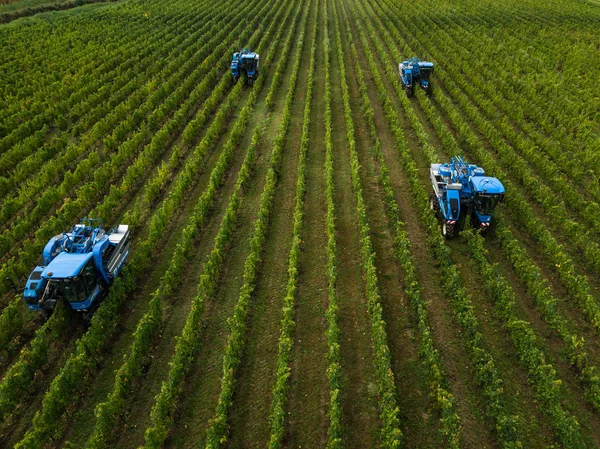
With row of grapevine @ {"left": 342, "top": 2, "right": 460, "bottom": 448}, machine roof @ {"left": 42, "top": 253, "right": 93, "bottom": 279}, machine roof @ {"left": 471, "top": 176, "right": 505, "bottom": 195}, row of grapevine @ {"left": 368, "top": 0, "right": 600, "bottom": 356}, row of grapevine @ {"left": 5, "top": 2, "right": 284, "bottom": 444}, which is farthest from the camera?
machine roof @ {"left": 471, "top": 176, "right": 505, "bottom": 195}

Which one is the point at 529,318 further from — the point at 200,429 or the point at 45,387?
the point at 45,387

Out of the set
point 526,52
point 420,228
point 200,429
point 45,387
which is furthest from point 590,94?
point 45,387

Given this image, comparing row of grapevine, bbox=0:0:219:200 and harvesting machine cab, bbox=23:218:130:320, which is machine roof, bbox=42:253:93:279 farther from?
row of grapevine, bbox=0:0:219:200

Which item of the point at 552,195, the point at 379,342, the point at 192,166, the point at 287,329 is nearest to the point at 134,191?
the point at 192,166

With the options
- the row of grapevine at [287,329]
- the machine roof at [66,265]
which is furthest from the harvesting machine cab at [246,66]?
the machine roof at [66,265]

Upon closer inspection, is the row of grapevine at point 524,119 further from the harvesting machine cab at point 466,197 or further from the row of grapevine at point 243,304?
the row of grapevine at point 243,304

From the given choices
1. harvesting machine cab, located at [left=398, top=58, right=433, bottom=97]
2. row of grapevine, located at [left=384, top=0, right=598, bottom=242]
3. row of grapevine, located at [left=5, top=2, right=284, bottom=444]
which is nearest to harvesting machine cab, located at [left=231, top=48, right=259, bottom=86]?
harvesting machine cab, located at [left=398, top=58, right=433, bottom=97]
